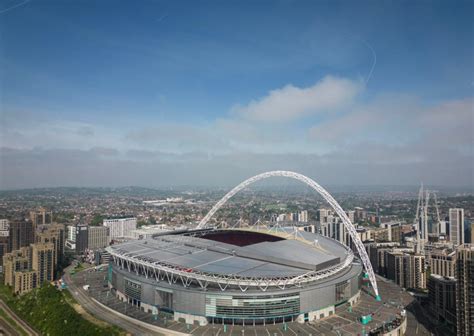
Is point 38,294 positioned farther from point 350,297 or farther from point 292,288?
point 350,297

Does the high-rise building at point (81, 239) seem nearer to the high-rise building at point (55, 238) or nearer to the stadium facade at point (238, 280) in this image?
the high-rise building at point (55, 238)

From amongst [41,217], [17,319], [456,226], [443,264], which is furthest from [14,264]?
[456,226]

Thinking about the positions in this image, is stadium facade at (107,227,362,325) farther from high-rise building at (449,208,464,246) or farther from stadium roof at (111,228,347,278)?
high-rise building at (449,208,464,246)

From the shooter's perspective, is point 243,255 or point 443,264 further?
point 443,264

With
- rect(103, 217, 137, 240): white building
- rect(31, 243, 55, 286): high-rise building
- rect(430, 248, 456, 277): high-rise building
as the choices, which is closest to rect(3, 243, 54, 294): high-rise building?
rect(31, 243, 55, 286): high-rise building

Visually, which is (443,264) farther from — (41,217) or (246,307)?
(41,217)

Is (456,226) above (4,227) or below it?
below

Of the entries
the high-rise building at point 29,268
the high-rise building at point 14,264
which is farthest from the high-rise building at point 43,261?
the high-rise building at point 14,264

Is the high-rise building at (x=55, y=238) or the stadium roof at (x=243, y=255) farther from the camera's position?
the high-rise building at (x=55, y=238)
